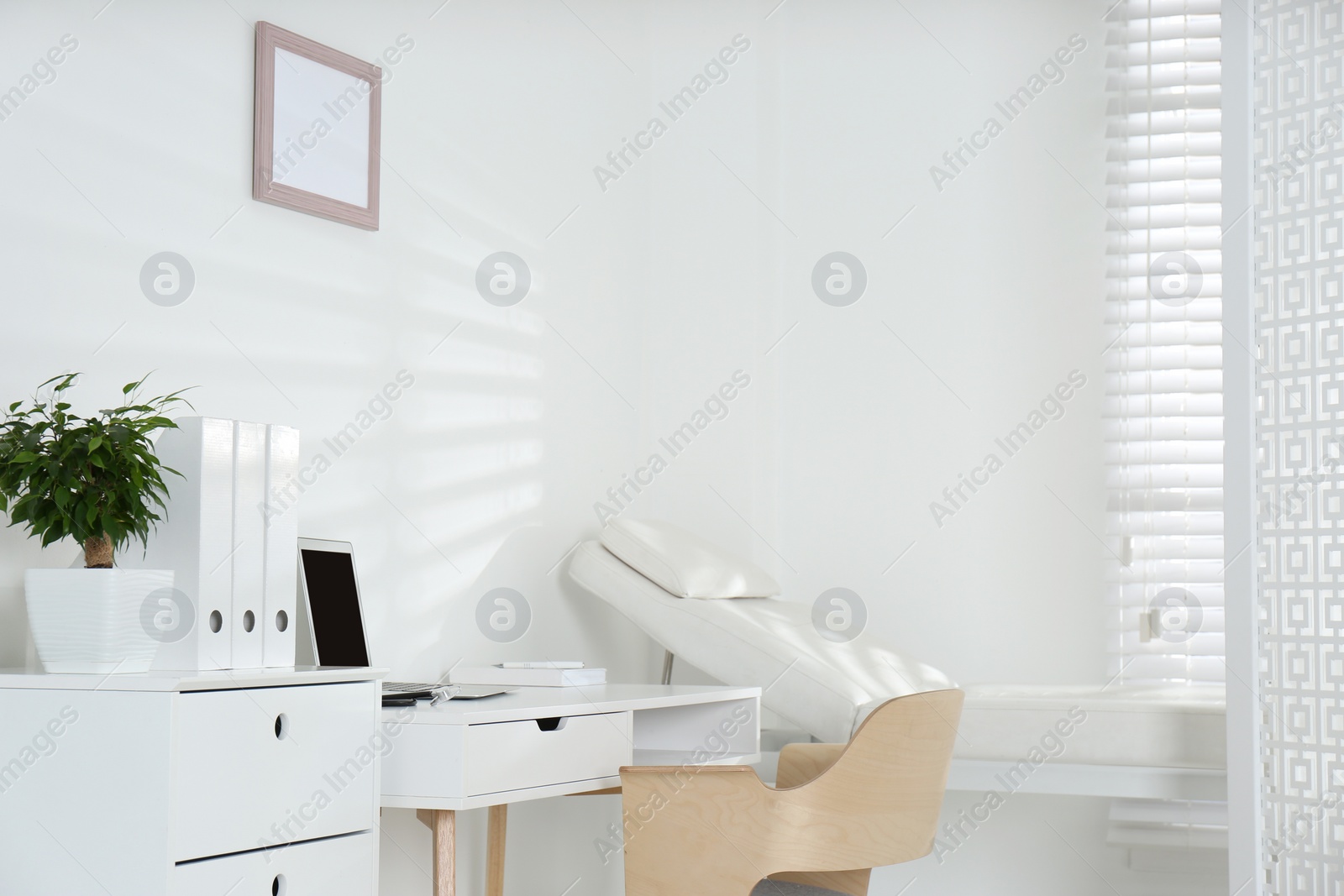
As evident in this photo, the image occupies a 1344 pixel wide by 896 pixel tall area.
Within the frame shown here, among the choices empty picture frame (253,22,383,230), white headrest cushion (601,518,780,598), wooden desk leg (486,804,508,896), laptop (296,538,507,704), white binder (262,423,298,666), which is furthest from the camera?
white headrest cushion (601,518,780,598)

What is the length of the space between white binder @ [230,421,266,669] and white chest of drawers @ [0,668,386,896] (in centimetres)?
13

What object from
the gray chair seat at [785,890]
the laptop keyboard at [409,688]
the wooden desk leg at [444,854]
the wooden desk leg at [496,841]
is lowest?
the wooden desk leg at [496,841]

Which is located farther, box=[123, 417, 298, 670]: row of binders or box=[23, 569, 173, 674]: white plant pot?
box=[123, 417, 298, 670]: row of binders

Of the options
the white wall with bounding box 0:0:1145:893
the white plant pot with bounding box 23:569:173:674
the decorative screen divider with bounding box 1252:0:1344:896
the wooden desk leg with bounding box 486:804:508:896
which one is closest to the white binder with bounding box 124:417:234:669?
the white plant pot with bounding box 23:569:173:674

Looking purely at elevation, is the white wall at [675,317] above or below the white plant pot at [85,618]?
above

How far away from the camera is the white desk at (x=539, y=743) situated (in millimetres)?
1771

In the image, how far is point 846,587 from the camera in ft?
11.6

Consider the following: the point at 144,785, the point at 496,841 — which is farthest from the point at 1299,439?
the point at 144,785

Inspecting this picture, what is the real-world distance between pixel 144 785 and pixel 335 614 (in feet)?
2.43

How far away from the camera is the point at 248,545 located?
172cm

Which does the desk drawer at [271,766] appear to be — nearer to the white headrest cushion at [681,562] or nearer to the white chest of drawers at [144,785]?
the white chest of drawers at [144,785]

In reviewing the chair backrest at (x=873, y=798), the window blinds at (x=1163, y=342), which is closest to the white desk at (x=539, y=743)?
the chair backrest at (x=873, y=798)

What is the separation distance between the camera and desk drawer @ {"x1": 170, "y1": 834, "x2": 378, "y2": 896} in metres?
1.43

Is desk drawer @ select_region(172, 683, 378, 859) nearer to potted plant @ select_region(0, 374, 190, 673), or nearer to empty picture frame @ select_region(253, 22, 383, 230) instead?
potted plant @ select_region(0, 374, 190, 673)
